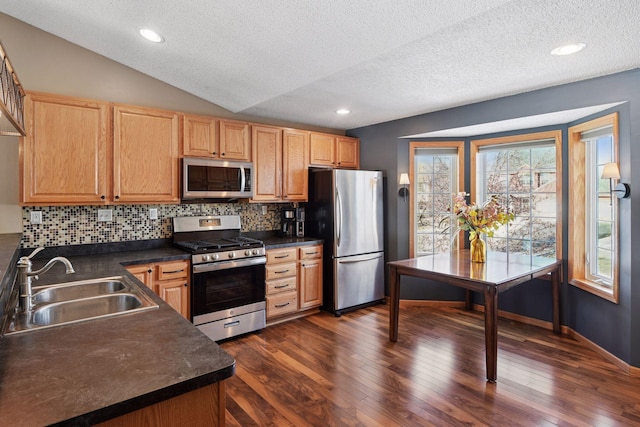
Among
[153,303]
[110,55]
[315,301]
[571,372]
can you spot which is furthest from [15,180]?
[571,372]

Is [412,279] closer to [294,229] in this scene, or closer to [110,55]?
[294,229]

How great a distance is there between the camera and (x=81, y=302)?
1.84 metres

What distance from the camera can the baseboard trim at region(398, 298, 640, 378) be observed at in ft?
9.04

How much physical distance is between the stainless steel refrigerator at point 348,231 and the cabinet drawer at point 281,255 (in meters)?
0.44

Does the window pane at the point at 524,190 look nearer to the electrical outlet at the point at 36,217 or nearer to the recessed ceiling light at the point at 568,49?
the recessed ceiling light at the point at 568,49

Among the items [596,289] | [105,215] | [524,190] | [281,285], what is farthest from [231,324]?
[524,190]

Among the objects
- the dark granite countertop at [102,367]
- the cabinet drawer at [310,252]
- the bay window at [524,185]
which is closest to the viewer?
the dark granite countertop at [102,367]

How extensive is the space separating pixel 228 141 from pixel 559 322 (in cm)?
376

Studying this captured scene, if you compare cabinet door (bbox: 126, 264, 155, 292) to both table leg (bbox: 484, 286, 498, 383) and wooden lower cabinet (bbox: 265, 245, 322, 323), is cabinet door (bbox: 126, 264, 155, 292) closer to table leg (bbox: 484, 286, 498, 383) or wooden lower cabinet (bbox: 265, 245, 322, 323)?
wooden lower cabinet (bbox: 265, 245, 322, 323)

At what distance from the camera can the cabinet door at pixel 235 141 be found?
143 inches

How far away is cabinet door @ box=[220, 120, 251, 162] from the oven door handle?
1063 millimetres

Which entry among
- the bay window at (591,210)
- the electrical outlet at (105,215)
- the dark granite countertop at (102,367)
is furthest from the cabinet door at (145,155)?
the bay window at (591,210)

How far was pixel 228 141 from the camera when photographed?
3676mm

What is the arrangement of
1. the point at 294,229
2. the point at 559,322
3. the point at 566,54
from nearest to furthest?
the point at 566,54 → the point at 559,322 → the point at 294,229
